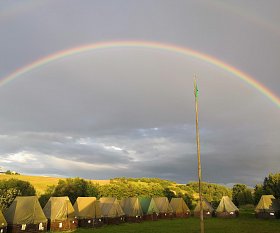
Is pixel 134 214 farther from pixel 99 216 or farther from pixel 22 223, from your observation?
pixel 22 223

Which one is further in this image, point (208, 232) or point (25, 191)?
point (25, 191)

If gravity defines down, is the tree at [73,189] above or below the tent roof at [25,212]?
above

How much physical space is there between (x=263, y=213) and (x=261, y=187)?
1315 inches

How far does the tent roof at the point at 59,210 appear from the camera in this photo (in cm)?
5109

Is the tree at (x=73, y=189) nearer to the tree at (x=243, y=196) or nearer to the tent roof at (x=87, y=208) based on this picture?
the tent roof at (x=87, y=208)

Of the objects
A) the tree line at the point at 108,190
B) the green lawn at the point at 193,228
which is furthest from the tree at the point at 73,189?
the green lawn at the point at 193,228

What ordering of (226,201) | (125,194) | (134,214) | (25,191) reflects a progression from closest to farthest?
(134,214) → (25,191) → (226,201) → (125,194)

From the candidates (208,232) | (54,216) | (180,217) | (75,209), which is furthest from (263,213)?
(54,216)

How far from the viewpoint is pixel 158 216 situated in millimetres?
75250

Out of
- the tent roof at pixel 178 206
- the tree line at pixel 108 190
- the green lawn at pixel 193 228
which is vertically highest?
the tree line at pixel 108 190

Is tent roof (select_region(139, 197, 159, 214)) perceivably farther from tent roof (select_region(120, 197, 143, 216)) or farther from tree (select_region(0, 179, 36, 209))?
tree (select_region(0, 179, 36, 209))

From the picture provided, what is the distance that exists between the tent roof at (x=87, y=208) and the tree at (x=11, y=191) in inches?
679

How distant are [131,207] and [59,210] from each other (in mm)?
21010

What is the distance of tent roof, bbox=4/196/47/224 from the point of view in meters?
44.8
